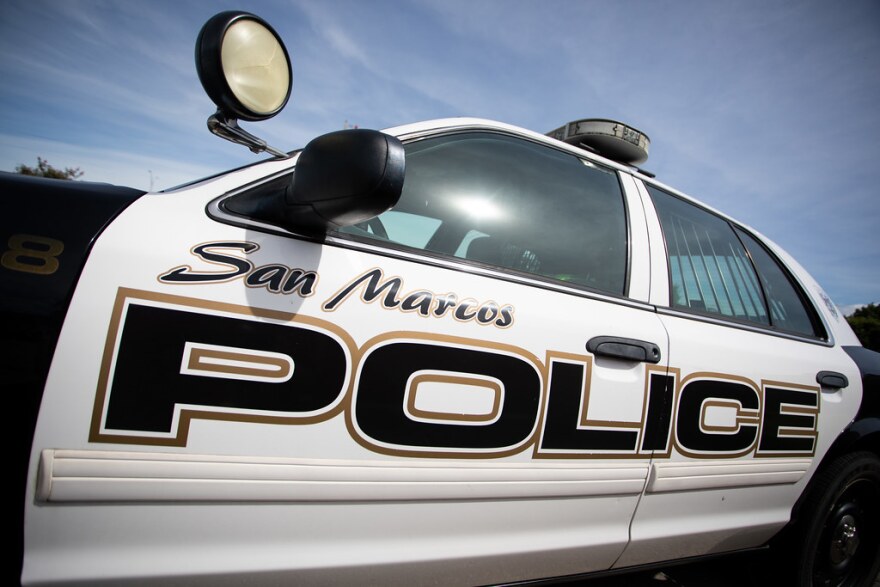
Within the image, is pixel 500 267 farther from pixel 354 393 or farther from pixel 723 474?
pixel 723 474

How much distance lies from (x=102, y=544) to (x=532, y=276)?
47.6 inches

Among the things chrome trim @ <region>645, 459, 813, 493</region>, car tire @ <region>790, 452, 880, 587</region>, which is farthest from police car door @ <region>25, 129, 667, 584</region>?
car tire @ <region>790, 452, 880, 587</region>

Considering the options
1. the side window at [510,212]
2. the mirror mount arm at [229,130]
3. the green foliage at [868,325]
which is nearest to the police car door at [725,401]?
the side window at [510,212]

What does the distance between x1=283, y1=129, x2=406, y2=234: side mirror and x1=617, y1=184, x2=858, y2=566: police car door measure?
45.0 inches

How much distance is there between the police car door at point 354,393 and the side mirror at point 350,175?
157 mm

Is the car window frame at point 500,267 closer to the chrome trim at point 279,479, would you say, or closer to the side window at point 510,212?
the side window at point 510,212

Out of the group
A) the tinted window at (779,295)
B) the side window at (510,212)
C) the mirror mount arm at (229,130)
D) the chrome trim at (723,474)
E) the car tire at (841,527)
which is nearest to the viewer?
the mirror mount arm at (229,130)

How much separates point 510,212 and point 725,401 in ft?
3.38

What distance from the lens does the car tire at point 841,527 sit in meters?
1.95

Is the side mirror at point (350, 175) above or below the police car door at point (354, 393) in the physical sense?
above

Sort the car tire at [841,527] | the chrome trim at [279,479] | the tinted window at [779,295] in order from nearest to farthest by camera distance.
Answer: the chrome trim at [279,479], the car tire at [841,527], the tinted window at [779,295]

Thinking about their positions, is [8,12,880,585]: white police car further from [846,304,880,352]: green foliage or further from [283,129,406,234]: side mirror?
[846,304,880,352]: green foliage

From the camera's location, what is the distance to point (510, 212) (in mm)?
1478

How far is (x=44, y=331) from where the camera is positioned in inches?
33.3
